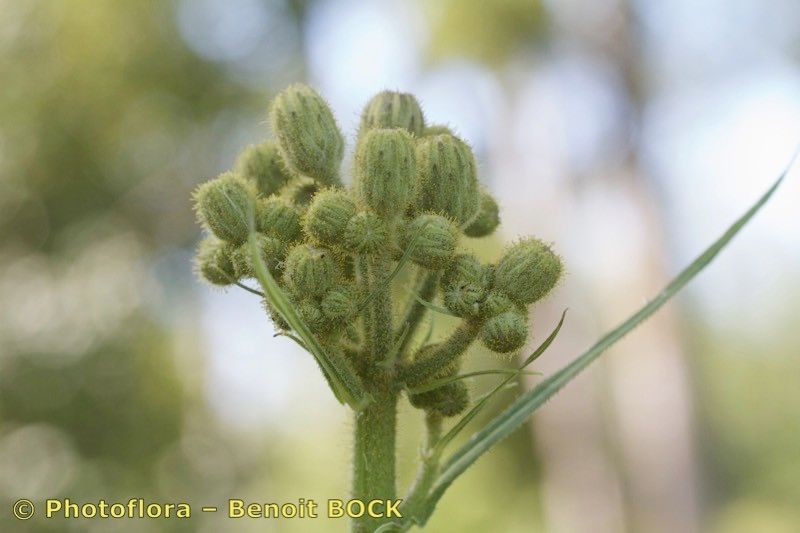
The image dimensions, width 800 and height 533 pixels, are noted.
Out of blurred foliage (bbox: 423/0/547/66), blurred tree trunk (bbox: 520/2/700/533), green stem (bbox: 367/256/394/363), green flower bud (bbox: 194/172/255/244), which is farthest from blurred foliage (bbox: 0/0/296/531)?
green stem (bbox: 367/256/394/363)

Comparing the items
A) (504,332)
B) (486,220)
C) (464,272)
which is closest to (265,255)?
(464,272)

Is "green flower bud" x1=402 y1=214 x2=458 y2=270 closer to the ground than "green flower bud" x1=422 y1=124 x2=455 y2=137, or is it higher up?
closer to the ground

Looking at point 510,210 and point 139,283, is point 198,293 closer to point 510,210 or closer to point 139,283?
point 139,283

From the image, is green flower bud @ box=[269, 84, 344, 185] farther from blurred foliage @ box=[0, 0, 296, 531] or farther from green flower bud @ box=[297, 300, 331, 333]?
blurred foliage @ box=[0, 0, 296, 531]

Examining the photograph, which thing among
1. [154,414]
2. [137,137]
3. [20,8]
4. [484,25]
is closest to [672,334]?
[484,25]

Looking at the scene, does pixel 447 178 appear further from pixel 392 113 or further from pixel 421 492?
pixel 421 492

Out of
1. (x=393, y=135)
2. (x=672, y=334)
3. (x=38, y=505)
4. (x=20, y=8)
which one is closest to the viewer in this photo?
(x=393, y=135)
